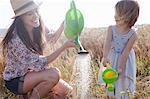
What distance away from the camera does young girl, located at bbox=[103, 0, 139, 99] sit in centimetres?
378

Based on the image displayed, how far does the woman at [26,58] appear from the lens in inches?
146

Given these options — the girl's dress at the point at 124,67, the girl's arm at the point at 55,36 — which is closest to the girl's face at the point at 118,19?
the girl's dress at the point at 124,67

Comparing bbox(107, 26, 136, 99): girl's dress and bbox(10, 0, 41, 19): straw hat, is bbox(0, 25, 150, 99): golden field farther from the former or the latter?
bbox(10, 0, 41, 19): straw hat

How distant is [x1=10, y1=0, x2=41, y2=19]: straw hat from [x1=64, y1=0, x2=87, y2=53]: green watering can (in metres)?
0.30

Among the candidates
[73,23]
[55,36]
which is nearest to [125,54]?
[73,23]

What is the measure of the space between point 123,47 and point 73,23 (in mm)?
534

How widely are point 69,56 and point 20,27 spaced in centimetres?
161

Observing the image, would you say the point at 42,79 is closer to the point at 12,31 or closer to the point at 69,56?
the point at 12,31

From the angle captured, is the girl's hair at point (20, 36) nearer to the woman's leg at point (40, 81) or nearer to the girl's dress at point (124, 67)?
the woman's leg at point (40, 81)

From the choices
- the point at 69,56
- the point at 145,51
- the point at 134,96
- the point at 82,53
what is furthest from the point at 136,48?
the point at 82,53

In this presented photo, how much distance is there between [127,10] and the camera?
377cm

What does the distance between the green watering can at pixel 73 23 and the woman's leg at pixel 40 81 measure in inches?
14.6

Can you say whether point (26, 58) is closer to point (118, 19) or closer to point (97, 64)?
point (118, 19)

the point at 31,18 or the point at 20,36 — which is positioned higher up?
the point at 31,18
